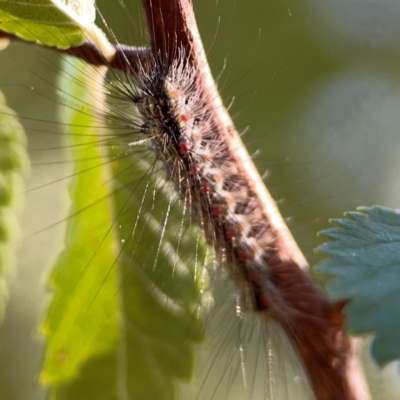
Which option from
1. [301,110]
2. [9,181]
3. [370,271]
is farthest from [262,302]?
[301,110]

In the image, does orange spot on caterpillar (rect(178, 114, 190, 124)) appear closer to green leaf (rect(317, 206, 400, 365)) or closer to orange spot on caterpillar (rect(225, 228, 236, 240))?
orange spot on caterpillar (rect(225, 228, 236, 240))

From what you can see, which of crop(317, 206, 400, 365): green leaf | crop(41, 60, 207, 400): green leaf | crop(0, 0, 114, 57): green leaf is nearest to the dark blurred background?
crop(41, 60, 207, 400): green leaf

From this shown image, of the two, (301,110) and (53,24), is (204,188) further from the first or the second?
(301,110)

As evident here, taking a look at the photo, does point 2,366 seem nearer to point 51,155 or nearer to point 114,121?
point 51,155

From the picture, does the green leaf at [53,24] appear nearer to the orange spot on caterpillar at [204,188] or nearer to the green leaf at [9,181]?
the green leaf at [9,181]

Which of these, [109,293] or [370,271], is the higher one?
[109,293]
